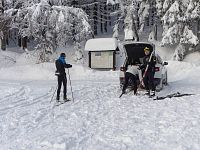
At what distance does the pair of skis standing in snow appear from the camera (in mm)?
14805

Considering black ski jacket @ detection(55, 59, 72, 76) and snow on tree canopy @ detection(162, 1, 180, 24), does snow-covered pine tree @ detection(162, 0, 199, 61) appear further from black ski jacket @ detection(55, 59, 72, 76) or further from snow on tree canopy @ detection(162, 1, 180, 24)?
black ski jacket @ detection(55, 59, 72, 76)

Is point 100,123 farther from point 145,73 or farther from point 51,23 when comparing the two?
point 51,23

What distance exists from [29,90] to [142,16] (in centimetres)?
2263

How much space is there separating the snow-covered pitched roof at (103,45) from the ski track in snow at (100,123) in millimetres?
12318

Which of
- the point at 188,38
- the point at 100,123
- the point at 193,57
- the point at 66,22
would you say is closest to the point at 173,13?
the point at 188,38

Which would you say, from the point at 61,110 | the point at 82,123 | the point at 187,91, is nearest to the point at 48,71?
the point at 187,91

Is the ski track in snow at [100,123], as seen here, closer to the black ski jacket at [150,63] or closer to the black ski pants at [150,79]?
the black ski pants at [150,79]

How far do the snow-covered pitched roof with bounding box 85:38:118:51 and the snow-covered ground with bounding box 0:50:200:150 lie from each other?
33.9ft

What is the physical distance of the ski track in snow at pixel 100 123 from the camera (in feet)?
26.3

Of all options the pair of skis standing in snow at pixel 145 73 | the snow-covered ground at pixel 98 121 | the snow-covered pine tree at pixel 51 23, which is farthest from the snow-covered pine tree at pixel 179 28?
the pair of skis standing in snow at pixel 145 73

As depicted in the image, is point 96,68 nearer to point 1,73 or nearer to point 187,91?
point 1,73

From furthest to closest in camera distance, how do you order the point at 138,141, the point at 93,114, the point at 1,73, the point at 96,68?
the point at 96,68, the point at 1,73, the point at 93,114, the point at 138,141

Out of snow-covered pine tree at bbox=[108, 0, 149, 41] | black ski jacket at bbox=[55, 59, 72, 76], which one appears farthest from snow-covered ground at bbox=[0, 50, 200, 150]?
snow-covered pine tree at bbox=[108, 0, 149, 41]

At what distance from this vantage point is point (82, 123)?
10.0 m
